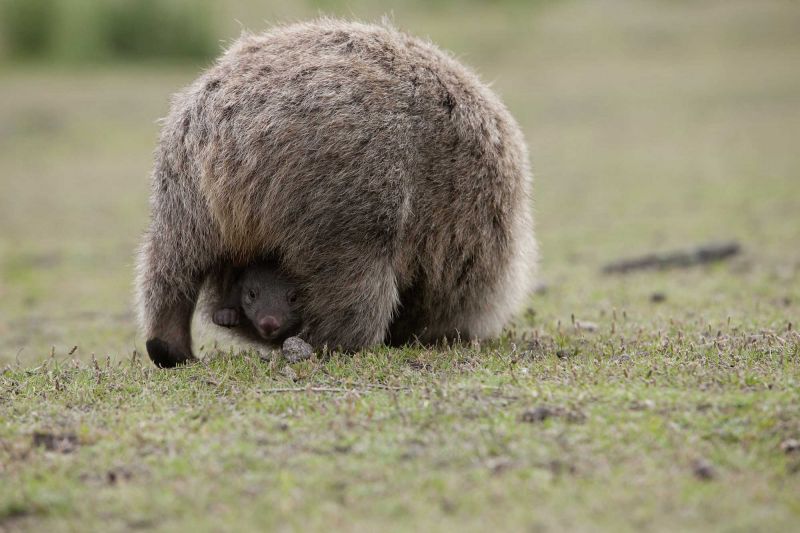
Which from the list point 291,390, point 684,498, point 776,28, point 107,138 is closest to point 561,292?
point 291,390

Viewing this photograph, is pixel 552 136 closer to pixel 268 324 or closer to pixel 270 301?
pixel 270 301

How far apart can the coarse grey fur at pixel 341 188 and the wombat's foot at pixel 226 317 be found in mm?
190

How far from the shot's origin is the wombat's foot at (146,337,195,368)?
19.8ft

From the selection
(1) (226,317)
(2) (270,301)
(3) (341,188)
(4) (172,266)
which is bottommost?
(1) (226,317)

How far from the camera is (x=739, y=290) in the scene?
8.95 m

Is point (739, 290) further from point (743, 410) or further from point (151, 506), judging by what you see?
point (151, 506)

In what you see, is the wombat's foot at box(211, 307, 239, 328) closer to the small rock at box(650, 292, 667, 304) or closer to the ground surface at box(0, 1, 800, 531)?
the ground surface at box(0, 1, 800, 531)

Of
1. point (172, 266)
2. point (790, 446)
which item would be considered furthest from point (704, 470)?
point (172, 266)

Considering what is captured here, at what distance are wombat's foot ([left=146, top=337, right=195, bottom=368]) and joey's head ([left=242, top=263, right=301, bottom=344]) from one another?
53 cm

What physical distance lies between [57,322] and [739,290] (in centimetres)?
653

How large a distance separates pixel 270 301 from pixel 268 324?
0.16 metres

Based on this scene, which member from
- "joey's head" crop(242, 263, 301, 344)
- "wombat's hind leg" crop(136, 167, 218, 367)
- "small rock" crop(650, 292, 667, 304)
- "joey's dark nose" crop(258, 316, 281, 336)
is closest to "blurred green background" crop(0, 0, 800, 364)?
"small rock" crop(650, 292, 667, 304)

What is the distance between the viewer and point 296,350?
580 centimetres

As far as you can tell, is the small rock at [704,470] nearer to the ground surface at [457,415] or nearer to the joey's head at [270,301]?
the ground surface at [457,415]
